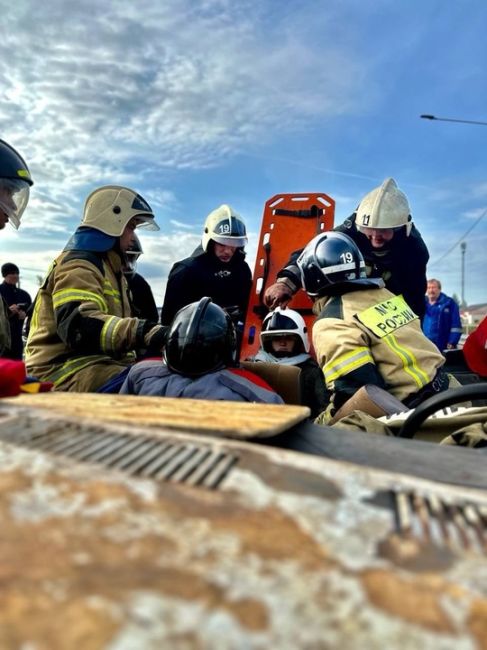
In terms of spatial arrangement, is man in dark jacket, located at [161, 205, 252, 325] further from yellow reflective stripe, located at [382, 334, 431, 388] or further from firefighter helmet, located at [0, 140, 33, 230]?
yellow reflective stripe, located at [382, 334, 431, 388]

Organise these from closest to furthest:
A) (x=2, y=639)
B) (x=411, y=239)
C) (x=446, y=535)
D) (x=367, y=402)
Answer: (x=2, y=639)
(x=446, y=535)
(x=367, y=402)
(x=411, y=239)

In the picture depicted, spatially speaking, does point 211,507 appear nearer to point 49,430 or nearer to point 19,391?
point 49,430

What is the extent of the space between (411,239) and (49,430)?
4199 mm

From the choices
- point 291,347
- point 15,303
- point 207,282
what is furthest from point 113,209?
point 15,303

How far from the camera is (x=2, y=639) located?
508 mm

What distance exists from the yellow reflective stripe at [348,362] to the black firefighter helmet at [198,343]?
540 mm

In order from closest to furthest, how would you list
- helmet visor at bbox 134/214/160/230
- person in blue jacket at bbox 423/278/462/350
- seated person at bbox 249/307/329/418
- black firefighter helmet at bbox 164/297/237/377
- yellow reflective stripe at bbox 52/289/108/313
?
black firefighter helmet at bbox 164/297/237/377, yellow reflective stripe at bbox 52/289/108/313, helmet visor at bbox 134/214/160/230, seated person at bbox 249/307/329/418, person in blue jacket at bbox 423/278/462/350

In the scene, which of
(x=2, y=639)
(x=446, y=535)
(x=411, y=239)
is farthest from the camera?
(x=411, y=239)

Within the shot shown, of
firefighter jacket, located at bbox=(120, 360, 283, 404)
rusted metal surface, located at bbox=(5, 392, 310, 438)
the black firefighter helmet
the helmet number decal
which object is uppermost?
the helmet number decal

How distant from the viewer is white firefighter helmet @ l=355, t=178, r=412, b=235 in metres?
4.49

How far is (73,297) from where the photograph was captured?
3115 millimetres

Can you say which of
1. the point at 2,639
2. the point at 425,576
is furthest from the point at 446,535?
the point at 2,639

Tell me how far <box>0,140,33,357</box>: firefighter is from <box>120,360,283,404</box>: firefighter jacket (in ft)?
3.39

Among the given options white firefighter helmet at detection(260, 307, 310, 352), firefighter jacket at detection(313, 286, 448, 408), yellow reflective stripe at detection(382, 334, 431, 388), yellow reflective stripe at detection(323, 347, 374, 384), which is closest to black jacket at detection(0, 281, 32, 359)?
white firefighter helmet at detection(260, 307, 310, 352)
